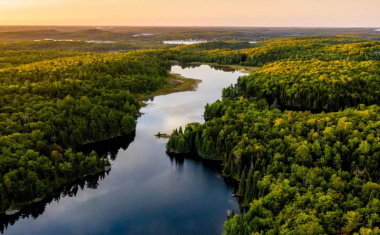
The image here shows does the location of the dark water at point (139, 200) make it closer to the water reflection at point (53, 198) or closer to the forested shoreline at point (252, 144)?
the water reflection at point (53, 198)

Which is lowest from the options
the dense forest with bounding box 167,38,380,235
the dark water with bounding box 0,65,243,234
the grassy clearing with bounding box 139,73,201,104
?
the dark water with bounding box 0,65,243,234

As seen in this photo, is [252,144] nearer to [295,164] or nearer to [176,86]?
[295,164]

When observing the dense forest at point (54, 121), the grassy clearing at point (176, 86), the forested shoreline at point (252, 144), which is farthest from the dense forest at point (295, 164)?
the grassy clearing at point (176, 86)

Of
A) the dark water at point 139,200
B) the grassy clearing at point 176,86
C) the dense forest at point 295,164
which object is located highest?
the grassy clearing at point 176,86

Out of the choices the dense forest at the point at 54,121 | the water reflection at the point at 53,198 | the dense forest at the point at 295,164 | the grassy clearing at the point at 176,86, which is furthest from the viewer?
the grassy clearing at the point at 176,86

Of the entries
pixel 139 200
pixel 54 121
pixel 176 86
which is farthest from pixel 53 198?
pixel 176 86

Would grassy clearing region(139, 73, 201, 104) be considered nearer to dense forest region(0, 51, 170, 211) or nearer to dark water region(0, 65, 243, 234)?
dense forest region(0, 51, 170, 211)

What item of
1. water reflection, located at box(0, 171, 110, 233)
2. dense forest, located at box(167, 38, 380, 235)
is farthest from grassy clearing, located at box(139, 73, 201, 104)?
water reflection, located at box(0, 171, 110, 233)

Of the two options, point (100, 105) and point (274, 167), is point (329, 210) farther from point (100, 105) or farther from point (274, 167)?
point (100, 105)
